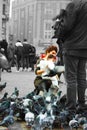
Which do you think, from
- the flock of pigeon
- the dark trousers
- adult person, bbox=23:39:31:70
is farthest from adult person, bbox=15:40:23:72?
the dark trousers

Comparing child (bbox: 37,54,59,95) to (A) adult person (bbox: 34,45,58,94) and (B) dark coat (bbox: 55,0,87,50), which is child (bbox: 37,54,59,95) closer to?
(A) adult person (bbox: 34,45,58,94)

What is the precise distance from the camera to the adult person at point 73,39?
679cm

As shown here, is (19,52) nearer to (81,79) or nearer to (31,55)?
(31,55)

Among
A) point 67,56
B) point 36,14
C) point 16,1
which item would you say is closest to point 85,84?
point 67,56

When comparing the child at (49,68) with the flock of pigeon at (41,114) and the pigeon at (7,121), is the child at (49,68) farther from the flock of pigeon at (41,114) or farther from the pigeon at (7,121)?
the pigeon at (7,121)

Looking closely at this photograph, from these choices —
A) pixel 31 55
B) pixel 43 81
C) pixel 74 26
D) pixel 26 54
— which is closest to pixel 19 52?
pixel 26 54

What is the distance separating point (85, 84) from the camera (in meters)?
7.16

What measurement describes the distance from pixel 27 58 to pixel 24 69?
43.6 inches

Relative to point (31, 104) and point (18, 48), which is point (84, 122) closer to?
point (31, 104)

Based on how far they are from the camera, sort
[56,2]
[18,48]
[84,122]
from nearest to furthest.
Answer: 1. [84,122]
2. [18,48]
3. [56,2]

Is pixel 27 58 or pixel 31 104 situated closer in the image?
pixel 31 104

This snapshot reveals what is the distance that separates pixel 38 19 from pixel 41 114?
112941 millimetres

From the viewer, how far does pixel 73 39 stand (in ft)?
22.6

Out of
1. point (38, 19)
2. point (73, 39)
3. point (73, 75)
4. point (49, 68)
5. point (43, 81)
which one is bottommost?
point (38, 19)
